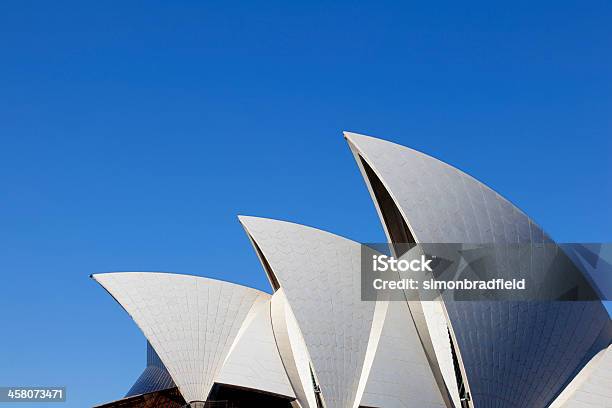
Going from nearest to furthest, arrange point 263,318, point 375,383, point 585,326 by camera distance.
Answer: point 375,383
point 585,326
point 263,318

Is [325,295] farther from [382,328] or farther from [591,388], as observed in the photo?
[591,388]

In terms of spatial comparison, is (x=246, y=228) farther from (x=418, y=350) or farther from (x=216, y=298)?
(x=418, y=350)

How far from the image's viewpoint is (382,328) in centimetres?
2853

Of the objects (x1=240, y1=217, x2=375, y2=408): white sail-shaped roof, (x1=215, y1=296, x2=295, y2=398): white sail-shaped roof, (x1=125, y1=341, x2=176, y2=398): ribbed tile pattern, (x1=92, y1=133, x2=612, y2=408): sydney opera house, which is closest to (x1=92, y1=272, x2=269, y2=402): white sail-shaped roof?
(x1=92, y1=133, x2=612, y2=408): sydney opera house

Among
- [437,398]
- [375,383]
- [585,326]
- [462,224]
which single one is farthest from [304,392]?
[585,326]

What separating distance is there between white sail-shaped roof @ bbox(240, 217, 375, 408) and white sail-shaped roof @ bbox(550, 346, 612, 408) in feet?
22.7

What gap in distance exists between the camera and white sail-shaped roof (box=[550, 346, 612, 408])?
86.8 feet

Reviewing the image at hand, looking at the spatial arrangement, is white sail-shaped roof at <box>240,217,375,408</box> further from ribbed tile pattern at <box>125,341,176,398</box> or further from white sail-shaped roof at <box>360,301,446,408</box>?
ribbed tile pattern at <box>125,341,176,398</box>

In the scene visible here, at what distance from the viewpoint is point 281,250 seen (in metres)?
29.4

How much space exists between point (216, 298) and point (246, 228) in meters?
3.55
